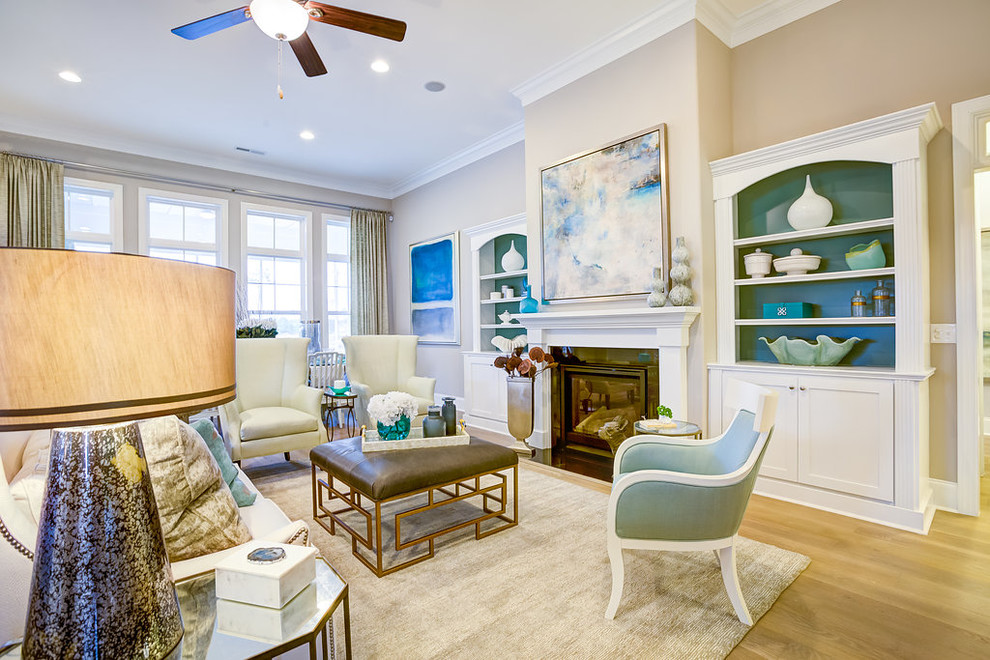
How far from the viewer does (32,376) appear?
2.10 feet

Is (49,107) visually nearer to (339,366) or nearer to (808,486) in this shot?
(339,366)

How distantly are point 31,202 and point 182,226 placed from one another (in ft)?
4.37

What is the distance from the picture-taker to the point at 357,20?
2.54 metres

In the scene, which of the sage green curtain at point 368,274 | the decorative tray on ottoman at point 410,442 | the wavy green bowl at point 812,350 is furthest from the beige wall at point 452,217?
the decorative tray on ottoman at point 410,442

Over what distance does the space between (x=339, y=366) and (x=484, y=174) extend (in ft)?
9.63

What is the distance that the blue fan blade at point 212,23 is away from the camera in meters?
2.51

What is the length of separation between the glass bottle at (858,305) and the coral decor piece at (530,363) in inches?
84.4

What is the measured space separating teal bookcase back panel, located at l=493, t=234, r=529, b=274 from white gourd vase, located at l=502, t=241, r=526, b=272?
0.21 meters

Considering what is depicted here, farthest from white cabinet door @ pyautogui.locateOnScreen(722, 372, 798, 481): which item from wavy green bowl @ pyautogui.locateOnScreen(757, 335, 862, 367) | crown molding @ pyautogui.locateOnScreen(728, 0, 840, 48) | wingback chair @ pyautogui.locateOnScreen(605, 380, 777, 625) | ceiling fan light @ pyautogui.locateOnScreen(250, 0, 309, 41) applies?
ceiling fan light @ pyautogui.locateOnScreen(250, 0, 309, 41)

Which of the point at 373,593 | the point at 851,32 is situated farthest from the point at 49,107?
the point at 851,32

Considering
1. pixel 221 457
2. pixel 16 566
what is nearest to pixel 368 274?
pixel 221 457

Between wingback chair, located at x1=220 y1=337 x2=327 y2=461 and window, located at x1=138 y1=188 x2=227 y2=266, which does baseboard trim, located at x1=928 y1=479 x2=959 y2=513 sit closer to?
wingback chair, located at x1=220 y1=337 x2=327 y2=461

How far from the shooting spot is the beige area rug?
1.70m

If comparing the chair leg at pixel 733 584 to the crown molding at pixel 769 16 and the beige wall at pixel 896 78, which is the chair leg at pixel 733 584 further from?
the crown molding at pixel 769 16
